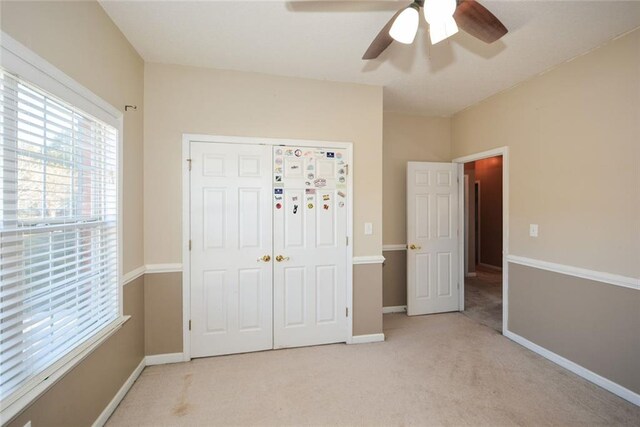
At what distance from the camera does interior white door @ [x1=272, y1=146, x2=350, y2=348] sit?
103 inches

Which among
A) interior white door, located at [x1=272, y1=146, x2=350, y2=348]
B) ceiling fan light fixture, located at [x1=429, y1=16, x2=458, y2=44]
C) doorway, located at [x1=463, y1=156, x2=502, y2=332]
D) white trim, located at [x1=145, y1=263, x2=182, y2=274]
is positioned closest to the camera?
ceiling fan light fixture, located at [x1=429, y1=16, x2=458, y2=44]

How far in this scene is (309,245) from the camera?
106 inches

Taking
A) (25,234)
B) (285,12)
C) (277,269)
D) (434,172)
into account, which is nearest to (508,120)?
(434,172)

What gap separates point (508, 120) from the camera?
291cm

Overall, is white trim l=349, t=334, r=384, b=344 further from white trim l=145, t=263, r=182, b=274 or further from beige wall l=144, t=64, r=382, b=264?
white trim l=145, t=263, r=182, b=274

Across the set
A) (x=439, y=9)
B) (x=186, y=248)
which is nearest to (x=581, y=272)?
(x=439, y=9)

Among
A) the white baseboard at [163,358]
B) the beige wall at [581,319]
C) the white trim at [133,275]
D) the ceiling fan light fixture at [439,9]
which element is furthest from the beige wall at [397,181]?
the white trim at [133,275]

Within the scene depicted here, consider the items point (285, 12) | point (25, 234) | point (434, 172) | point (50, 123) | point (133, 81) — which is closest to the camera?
point (25, 234)

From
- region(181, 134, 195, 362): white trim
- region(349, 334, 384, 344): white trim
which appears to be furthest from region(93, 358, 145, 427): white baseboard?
region(349, 334, 384, 344): white trim

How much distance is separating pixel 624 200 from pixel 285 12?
278 centimetres

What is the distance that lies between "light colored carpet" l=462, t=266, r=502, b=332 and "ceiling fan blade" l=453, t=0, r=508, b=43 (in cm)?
300

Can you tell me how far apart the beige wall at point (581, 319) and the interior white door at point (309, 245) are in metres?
1.83

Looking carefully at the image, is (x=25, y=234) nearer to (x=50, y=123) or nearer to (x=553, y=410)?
(x=50, y=123)

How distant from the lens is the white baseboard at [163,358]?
7.78 ft
